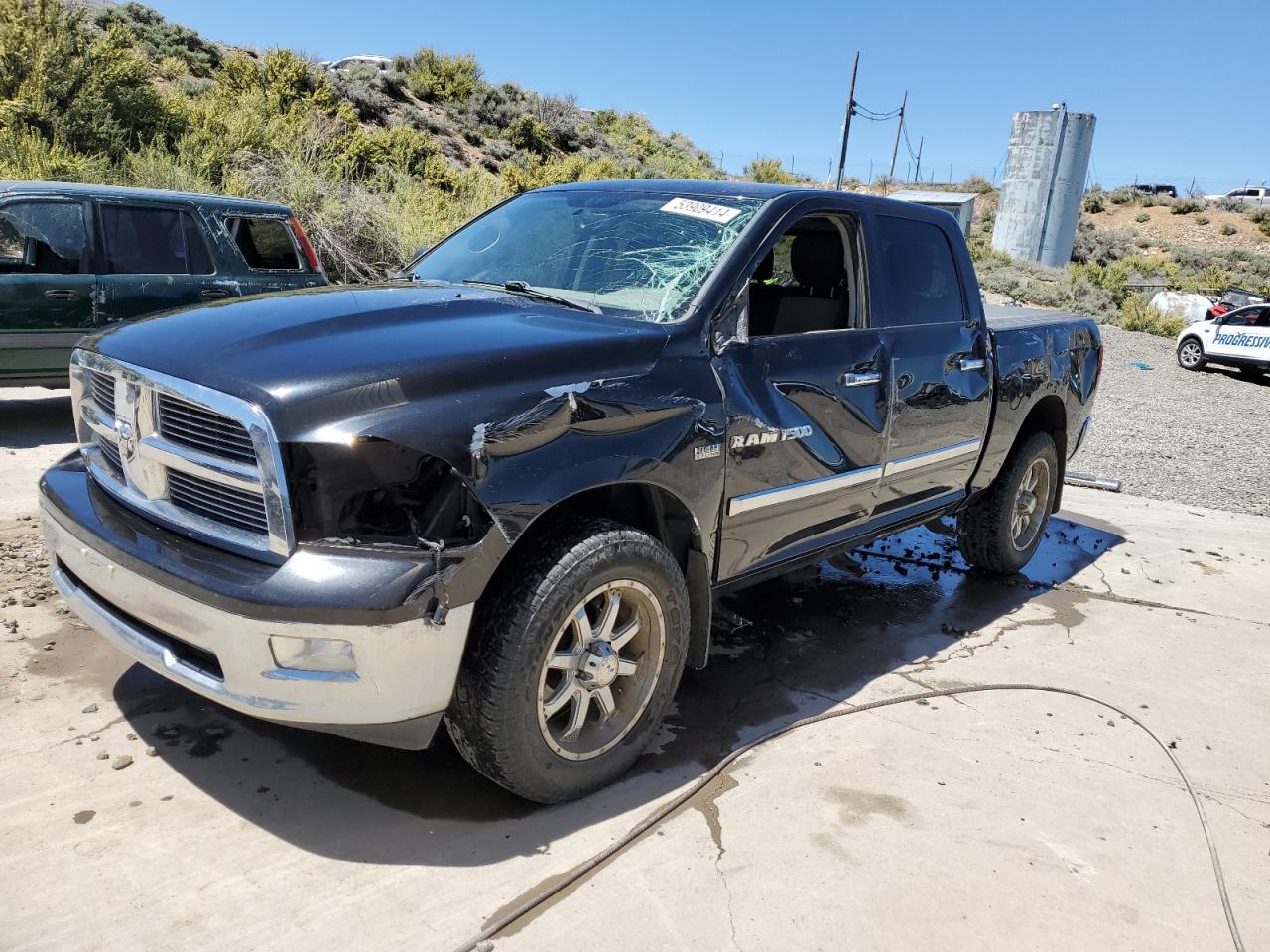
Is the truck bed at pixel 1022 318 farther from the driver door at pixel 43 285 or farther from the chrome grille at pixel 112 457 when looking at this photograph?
the driver door at pixel 43 285

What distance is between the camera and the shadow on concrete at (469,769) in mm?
2719

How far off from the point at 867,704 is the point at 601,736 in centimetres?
133

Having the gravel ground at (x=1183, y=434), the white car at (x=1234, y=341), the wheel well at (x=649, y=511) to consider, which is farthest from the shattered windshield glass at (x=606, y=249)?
the white car at (x=1234, y=341)

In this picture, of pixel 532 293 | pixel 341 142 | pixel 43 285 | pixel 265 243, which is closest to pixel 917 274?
pixel 532 293

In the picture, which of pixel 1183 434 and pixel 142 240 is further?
pixel 1183 434

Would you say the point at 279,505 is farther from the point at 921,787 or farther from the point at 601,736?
the point at 921,787

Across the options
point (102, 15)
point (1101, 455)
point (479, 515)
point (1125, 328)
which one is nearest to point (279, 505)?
point (479, 515)

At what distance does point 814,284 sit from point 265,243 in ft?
16.6

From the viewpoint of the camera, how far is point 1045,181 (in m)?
35.2

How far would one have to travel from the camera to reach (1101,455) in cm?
1005

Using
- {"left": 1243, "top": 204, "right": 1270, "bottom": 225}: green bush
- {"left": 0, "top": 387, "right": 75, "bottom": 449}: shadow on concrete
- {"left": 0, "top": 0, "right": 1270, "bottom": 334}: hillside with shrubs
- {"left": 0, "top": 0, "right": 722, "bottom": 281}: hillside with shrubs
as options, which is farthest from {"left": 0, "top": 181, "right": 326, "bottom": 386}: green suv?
{"left": 1243, "top": 204, "right": 1270, "bottom": 225}: green bush

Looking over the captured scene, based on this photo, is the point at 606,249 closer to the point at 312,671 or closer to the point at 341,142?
the point at 312,671

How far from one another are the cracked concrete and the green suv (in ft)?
9.41

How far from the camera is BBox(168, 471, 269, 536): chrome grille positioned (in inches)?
94.5
